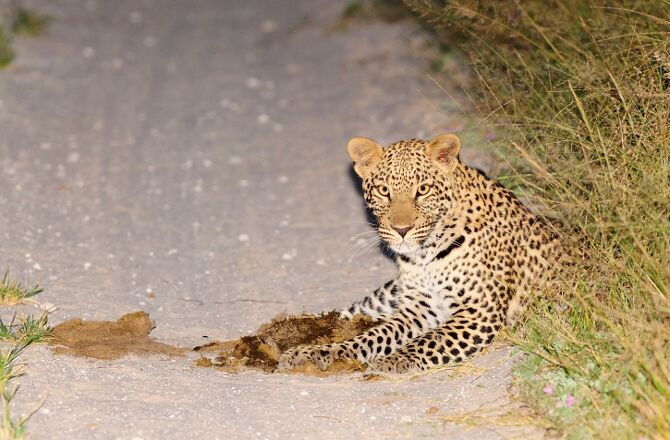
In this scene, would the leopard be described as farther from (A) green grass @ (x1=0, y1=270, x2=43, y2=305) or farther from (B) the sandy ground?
(A) green grass @ (x1=0, y1=270, x2=43, y2=305)

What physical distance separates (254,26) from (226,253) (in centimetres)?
887

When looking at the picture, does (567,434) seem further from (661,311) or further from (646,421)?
(661,311)

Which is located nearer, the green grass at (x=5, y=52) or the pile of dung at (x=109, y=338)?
the pile of dung at (x=109, y=338)

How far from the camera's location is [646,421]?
4.80m

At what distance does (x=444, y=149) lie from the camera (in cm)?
664

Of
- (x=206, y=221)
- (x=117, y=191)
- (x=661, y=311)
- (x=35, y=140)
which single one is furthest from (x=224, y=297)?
(x=35, y=140)

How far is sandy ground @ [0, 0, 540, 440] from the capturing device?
5684 mm

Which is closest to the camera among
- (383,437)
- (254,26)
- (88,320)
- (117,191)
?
(383,437)

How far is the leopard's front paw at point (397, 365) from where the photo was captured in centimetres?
632

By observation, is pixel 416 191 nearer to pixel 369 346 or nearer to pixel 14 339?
pixel 369 346

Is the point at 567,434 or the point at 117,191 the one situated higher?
the point at 567,434

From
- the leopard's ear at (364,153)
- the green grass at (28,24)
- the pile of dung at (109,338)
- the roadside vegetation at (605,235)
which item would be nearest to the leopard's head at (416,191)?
the leopard's ear at (364,153)

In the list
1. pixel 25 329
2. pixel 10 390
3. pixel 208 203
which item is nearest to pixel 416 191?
pixel 25 329

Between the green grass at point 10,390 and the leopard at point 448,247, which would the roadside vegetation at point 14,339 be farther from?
the leopard at point 448,247
